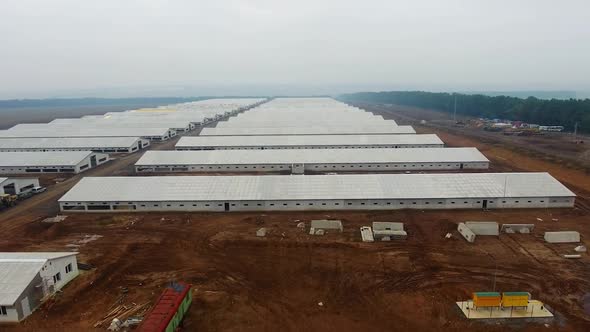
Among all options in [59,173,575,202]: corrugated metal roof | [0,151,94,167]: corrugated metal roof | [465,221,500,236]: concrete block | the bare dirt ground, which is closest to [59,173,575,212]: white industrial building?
[59,173,575,202]: corrugated metal roof

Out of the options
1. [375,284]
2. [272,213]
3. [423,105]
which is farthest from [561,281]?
[423,105]

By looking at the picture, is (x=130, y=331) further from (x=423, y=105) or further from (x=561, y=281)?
(x=423, y=105)

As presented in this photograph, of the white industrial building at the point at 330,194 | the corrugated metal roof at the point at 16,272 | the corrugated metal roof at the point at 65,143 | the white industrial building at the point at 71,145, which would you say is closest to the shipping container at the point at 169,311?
the corrugated metal roof at the point at 16,272

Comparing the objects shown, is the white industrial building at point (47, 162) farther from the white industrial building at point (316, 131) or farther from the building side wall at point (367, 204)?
the white industrial building at point (316, 131)

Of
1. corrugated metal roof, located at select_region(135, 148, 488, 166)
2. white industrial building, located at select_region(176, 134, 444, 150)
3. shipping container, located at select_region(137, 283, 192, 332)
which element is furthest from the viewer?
white industrial building, located at select_region(176, 134, 444, 150)

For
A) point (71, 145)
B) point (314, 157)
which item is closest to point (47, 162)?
point (71, 145)

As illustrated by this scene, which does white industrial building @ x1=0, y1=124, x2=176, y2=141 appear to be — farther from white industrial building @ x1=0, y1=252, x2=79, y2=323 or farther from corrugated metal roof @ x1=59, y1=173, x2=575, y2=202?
white industrial building @ x1=0, y1=252, x2=79, y2=323
